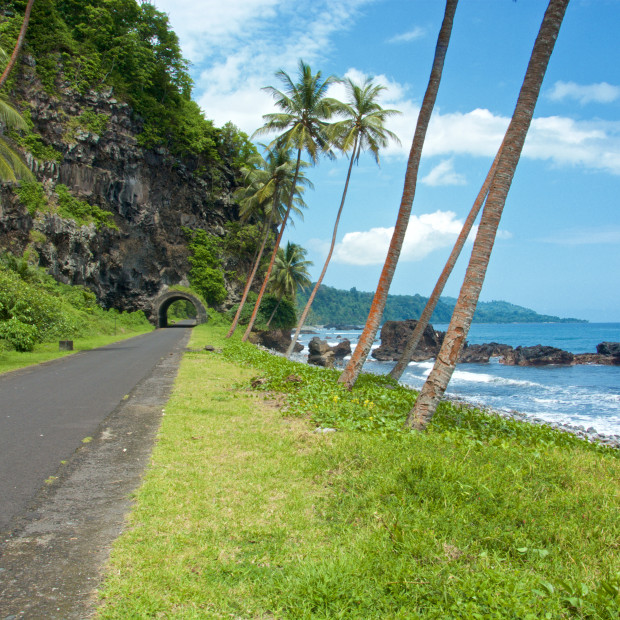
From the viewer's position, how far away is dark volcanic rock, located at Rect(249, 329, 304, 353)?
1709 inches

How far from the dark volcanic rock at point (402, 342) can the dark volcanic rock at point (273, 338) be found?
11.5 metres

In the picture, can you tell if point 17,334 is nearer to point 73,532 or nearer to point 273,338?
point 73,532

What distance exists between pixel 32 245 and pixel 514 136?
101ft

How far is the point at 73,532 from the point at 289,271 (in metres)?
A: 39.8

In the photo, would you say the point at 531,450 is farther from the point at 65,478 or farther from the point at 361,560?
the point at 65,478

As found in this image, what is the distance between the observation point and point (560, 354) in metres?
43.9

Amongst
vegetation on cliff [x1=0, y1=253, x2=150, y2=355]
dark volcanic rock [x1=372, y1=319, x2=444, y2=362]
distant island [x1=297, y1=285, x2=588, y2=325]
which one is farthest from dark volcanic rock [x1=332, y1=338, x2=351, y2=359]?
distant island [x1=297, y1=285, x2=588, y2=325]

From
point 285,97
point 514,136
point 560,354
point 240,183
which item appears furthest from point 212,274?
point 514,136

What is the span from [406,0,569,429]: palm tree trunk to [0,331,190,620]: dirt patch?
4.73 m

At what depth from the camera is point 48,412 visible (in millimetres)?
8039

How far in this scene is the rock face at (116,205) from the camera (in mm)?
30922

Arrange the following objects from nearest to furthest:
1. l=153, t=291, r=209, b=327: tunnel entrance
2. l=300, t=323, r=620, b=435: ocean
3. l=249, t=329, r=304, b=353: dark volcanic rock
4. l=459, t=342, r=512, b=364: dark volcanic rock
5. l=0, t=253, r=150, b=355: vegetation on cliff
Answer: l=0, t=253, r=150, b=355: vegetation on cliff
l=300, t=323, r=620, b=435: ocean
l=153, t=291, r=209, b=327: tunnel entrance
l=249, t=329, r=304, b=353: dark volcanic rock
l=459, t=342, r=512, b=364: dark volcanic rock

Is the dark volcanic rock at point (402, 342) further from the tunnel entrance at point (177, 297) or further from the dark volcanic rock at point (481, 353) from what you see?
the tunnel entrance at point (177, 297)

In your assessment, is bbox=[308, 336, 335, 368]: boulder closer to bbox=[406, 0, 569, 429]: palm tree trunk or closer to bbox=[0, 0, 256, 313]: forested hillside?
bbox=[0, 0, 256, 313]: forested hillside
